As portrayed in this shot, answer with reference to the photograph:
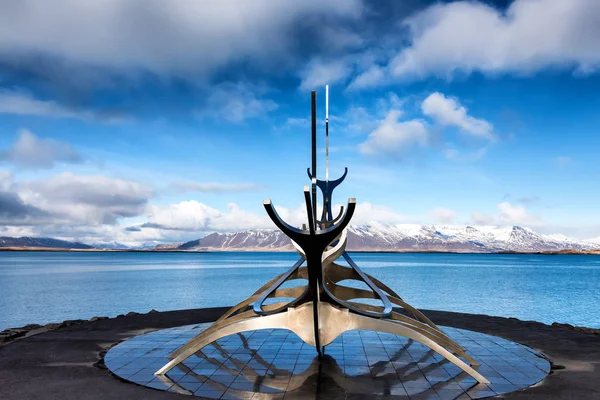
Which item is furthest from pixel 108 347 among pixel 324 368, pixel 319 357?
pixel 324 368

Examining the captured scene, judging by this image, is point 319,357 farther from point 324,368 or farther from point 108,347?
point 108,347

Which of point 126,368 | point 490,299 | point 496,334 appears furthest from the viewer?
point 490,299

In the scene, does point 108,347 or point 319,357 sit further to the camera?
point 108,347

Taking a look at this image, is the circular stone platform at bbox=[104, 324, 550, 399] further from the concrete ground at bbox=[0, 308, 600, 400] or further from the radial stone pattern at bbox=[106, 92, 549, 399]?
the concrete ground at bbox=[0, 308, 600, 400]

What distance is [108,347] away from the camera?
1827cm

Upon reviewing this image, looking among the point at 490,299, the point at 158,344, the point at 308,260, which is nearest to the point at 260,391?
the point at 308,260

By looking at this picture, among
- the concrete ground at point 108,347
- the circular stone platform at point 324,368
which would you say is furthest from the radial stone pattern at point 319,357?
the concrete ground at point 108,347

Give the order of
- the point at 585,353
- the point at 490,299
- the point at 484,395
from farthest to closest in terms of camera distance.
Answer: the point at 490,299
the point at 585,353
the point at 484,395

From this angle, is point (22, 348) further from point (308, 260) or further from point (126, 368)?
point (308, 260)

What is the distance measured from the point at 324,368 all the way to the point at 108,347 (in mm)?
8125

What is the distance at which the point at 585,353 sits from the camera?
1778 cm

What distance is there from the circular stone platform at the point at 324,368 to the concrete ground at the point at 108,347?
1.73ft

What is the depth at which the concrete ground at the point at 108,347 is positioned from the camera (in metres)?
12.9

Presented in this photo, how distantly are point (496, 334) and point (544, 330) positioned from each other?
2778mm
